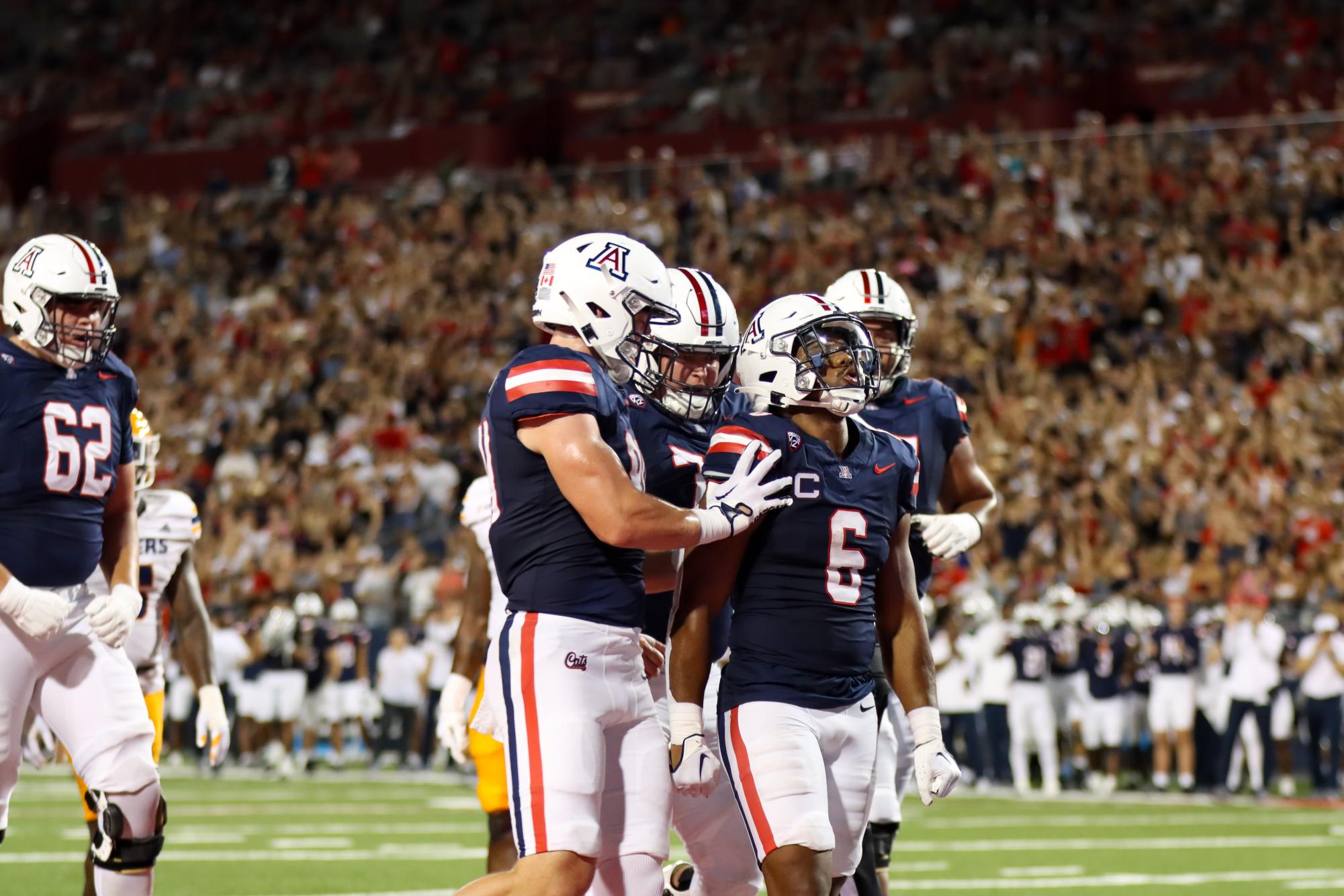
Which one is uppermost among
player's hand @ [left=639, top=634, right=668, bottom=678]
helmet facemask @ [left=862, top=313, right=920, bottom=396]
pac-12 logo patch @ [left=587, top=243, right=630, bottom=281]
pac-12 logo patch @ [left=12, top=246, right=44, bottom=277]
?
pac-12 logo patch @ [left=12, top=246, right=44, bottom=277]

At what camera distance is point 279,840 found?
11.1 metres

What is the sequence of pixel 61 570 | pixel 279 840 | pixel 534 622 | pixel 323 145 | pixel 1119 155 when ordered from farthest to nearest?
pixel 323 145, pixel 1119 155, pixel 279 840, pixel 61 570, pixel 534 622

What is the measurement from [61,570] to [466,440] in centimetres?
1433

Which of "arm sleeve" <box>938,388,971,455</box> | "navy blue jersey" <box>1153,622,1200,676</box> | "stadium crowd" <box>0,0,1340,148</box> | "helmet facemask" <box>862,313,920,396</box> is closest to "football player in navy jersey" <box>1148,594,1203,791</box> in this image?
"navy blue jersey" <box>1153,622,1200,676</box>

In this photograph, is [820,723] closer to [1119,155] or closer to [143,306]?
[1119,155]

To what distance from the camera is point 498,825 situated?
6941mm

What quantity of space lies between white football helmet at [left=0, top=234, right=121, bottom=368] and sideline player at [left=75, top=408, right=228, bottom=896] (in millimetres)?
1058

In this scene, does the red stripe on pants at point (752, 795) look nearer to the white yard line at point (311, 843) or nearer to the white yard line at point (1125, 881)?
the white yard line at point (1125, 881)

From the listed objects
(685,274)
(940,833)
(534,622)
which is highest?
(685,274)

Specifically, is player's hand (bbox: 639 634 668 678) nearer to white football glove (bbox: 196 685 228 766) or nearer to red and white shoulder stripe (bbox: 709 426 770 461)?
red and white shoulder stripe (bbox: 709 426 770 461)

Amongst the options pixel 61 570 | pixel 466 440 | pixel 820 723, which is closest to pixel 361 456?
pixel 466 440

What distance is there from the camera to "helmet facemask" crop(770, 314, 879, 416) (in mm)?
5203

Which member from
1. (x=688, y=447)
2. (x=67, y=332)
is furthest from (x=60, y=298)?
(x=688, y=447)

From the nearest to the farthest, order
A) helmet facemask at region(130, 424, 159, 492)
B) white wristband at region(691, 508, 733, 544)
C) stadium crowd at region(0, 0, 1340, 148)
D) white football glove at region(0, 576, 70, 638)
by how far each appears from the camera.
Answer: white wristband at region(691, 508, 733, 544)
white football glove at region(0, 576, 70, 638)
helmet facemask at region(130, 424, 159, 492)
stadium crowd at region(0, 0, 1340, 148)
